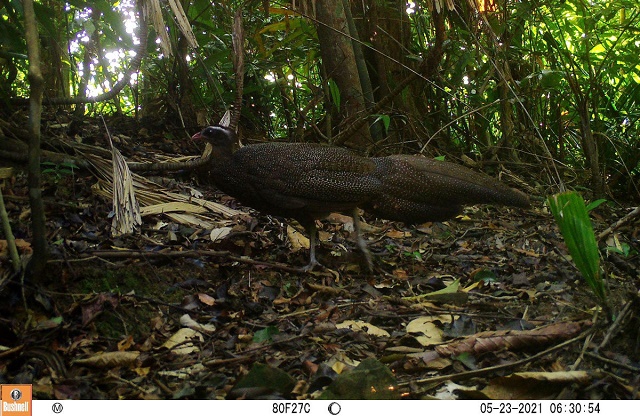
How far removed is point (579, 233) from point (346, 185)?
1.60 meters

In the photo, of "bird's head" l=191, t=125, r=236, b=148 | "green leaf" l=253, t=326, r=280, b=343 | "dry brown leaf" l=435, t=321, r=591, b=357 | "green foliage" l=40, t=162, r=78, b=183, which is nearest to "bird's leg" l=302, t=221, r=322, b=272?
Result: "bird's head" l=191, t=125, r=236, b=148

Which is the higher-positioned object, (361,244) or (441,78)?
(441,78)

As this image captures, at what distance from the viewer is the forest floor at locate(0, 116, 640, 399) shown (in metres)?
1.92

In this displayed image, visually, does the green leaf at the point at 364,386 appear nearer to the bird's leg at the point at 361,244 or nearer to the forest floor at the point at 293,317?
the forest floor at the point at 293,317

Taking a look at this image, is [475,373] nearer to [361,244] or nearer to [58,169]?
[361,244]

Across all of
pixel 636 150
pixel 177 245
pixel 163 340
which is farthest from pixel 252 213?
pixel 636 150

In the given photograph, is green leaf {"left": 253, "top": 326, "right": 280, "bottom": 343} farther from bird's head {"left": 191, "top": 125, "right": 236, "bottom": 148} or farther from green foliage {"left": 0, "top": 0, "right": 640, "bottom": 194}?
green foliage {"left": 0, "top": 0, "right": 640, "bottom": 194}

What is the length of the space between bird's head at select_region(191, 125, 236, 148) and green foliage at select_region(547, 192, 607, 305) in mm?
2153

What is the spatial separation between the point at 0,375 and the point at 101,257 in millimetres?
819

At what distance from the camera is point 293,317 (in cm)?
271

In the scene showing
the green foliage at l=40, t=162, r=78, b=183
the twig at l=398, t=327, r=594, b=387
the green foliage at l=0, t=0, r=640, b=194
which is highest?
the green foliage at l=0, t=0, r=640, b=194

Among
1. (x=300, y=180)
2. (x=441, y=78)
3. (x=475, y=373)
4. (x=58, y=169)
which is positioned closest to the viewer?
(x=475, y=373)

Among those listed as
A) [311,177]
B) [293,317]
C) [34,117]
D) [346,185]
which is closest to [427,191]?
[346,185]

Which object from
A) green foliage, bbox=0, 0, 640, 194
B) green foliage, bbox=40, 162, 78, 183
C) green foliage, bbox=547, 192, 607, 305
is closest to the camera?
green foliage, bbox=547, 192, 607, 305
